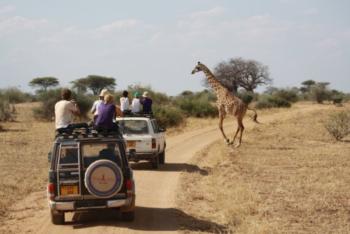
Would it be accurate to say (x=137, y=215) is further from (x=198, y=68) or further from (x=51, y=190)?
(x=198, y=68)

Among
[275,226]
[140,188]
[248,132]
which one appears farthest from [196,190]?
[248,132]

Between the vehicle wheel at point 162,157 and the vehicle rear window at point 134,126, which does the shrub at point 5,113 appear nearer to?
the vehicle wheel at point 162,157

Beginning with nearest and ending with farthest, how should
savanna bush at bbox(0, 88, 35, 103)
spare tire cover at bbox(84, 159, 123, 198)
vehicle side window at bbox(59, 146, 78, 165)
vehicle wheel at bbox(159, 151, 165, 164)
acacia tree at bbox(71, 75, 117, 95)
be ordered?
1. spare tire cover at bbox(84, 159, 123, 198)
2. vehicle side window at bbox(59, 146, 78, 165)
3. vehicle wheel at bbox(159, 151, 165, 164)
4. savanna bush at bbox(0, 88, 35, 103)
5. acacia tree at bbox(71, 75, 117, 95)

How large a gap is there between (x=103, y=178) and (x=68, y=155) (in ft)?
2.72

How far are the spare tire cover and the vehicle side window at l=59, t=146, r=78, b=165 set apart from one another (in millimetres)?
498

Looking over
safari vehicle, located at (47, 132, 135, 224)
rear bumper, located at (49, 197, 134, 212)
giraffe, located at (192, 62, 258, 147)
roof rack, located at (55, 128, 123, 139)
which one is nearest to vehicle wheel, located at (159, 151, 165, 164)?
giraffe, located at (192, 62, 258, 147)

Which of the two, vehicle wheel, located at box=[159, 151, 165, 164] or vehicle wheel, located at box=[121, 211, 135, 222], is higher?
vehicle wheel, located at box=[159, 151, 165, 164]

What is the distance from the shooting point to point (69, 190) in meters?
9.62

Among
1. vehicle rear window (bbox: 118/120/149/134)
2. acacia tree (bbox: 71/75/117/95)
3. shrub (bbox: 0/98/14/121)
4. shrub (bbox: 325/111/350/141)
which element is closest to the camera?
vehicle rear window (bbox: 118/120/149/134)

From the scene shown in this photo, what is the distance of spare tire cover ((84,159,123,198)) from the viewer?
9.42 metres

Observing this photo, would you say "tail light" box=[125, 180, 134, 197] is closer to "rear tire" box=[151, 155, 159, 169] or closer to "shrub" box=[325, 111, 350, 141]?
"rear tire" box=[151, 155, 159, 169]

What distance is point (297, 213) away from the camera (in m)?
10.8

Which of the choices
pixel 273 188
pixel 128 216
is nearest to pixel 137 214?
pixel 128 216

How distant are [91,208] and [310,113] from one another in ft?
106
